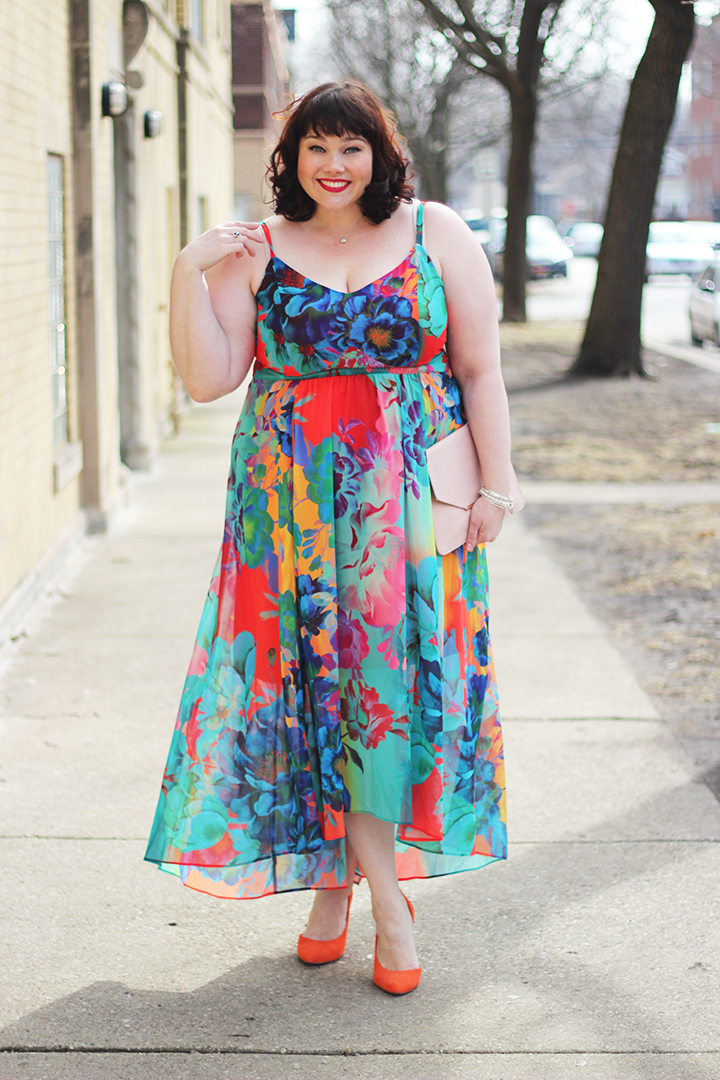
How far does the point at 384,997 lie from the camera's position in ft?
9.32

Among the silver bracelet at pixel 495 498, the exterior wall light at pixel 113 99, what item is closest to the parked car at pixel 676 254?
the exterior wall light at pixel 113 99

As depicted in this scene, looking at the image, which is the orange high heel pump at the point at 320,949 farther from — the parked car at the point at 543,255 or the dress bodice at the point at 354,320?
the parked car at the point at 543,255

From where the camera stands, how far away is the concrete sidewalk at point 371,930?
2.62 m

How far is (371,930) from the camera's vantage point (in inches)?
124

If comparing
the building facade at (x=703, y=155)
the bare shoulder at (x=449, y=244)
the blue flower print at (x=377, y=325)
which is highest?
the building facade at (x=703, y=155)

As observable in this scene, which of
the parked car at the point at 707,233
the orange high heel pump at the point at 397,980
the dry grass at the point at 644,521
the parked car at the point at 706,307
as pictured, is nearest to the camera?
the orange high heel pump at the point at 397,980

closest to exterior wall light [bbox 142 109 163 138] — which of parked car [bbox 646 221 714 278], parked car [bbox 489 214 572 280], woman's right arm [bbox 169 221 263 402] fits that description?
woman's right arm [bbox 169 221 263 402]

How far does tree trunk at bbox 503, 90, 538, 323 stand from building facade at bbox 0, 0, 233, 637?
35.8ft

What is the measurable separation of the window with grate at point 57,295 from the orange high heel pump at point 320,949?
4.40 m

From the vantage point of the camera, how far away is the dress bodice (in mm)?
2678

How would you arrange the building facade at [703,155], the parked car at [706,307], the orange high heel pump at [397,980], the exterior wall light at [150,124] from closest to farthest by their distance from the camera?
the orange high heel pump at [397,980], the exterior wall light at [150,124], the parked car at [706,307], the building facade at [703,155]

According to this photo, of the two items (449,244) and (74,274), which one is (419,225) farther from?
(74,274)

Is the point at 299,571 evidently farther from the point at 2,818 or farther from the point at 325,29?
the point at 325,29

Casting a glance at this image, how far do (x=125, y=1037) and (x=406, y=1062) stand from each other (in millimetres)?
576
